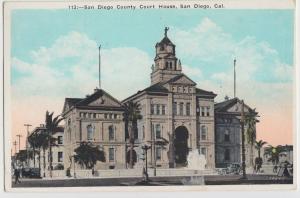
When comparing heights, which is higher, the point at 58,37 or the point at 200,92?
the point at 58,37

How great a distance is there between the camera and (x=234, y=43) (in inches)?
144

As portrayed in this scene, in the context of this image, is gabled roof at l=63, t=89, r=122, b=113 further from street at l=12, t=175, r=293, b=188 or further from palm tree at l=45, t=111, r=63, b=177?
street at l=12, t=175, r=293, b=188

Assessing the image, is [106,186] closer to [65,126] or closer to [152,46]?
[65,126]

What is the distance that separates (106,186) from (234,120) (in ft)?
2.37

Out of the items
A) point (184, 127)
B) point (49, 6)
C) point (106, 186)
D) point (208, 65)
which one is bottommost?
point (106, 186)

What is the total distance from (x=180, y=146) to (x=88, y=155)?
45cm

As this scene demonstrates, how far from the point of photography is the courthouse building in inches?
145

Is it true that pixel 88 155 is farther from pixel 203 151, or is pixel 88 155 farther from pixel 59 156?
pixel 203 151

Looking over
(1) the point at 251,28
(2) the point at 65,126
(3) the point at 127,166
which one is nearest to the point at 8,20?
(2) the point at 65,126

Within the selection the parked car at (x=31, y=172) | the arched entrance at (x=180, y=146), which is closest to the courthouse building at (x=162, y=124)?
the arched entrance at (x=180, y=146)

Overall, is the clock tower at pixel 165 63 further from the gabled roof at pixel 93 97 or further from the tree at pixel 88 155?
the tree at pixel 88 155

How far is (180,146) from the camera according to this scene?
12.2 feet

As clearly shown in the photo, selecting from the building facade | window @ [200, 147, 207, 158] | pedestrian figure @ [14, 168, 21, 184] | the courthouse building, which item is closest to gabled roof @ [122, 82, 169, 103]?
the courthouse building

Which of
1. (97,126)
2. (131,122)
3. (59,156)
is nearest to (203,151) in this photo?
(131,122)
